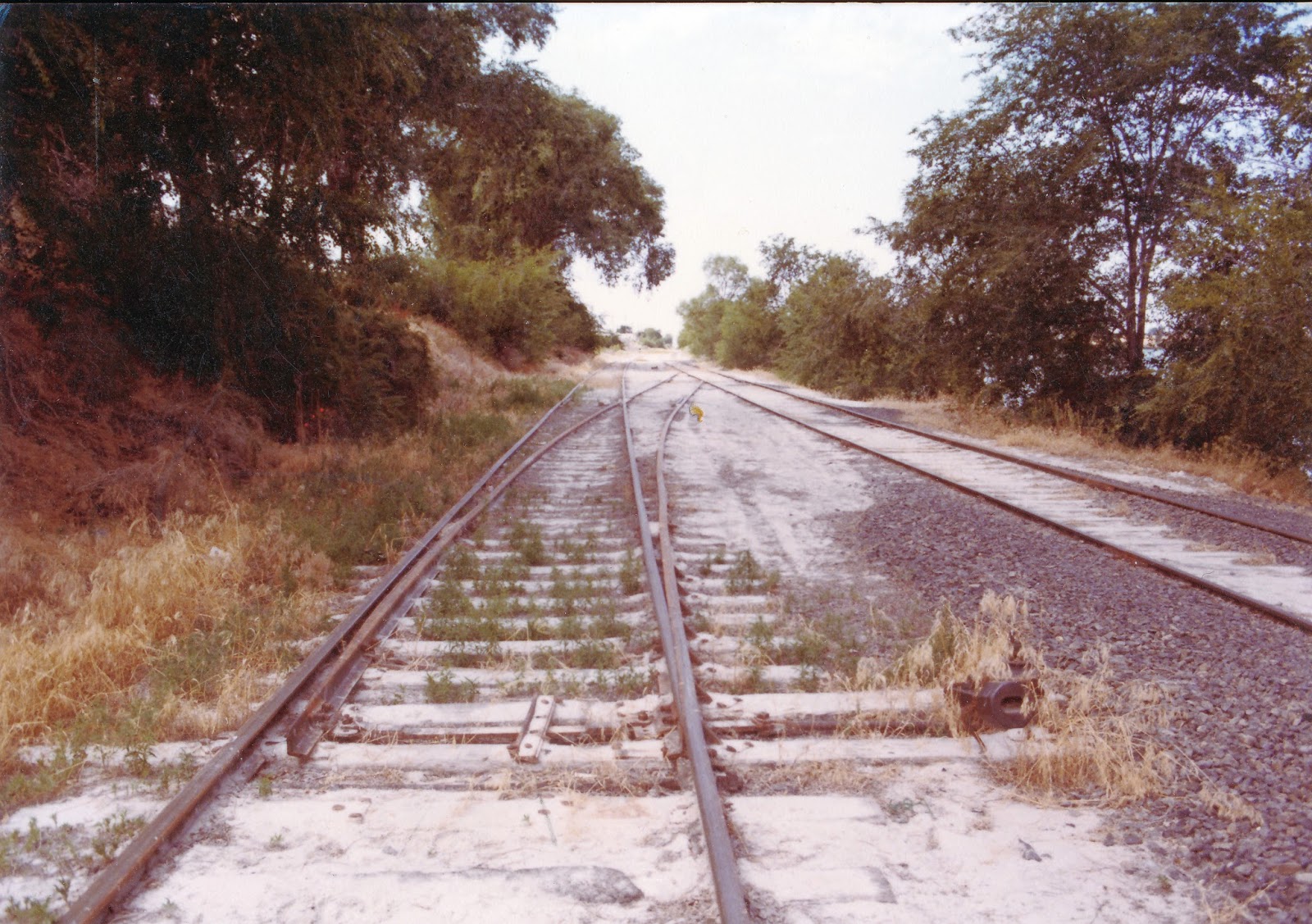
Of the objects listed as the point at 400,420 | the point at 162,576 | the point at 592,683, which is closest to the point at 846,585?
the point at 592,683

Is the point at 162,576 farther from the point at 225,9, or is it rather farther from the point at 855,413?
the point at 855,413

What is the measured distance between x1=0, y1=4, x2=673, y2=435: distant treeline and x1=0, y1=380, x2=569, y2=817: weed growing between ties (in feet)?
5.03

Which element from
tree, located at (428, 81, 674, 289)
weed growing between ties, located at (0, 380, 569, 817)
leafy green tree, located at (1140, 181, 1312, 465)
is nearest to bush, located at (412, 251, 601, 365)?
tree, located at (428, 81, 674, 289)

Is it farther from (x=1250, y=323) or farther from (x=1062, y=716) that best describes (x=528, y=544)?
→ (x=1250, y=323)

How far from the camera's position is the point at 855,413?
19.0 m

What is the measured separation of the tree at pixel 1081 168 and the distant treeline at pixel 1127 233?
34mm

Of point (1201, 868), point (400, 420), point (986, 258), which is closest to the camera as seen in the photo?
point (1201, 868)

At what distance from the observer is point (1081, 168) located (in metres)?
15.8

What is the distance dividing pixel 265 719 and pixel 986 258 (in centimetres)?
1662

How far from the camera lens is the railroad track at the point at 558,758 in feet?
9.25

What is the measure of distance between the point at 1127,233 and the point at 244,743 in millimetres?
17868

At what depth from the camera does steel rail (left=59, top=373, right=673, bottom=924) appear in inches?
105

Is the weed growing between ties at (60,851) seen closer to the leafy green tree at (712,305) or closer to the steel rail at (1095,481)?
the steel rail at (1095,481)

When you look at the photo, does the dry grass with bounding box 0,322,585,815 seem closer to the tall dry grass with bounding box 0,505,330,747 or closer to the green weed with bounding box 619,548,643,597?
the tall dry grass with bounding box 0,505,330,747
